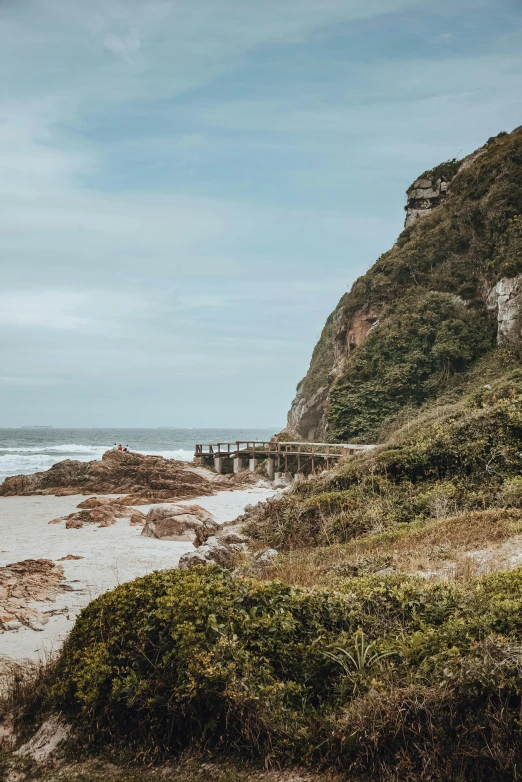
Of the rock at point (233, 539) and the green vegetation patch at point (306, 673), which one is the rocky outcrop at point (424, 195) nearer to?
the rock at point (233, 539)

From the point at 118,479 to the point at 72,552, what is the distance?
16713mm

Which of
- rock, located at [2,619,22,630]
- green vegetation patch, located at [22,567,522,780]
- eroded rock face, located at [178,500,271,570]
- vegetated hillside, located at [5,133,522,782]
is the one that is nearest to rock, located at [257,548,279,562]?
vegetated hillside, located at [5,133,522,782]

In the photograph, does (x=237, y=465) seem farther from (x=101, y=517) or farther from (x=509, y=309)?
(x=101, y=517)

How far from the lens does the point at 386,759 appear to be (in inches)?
148

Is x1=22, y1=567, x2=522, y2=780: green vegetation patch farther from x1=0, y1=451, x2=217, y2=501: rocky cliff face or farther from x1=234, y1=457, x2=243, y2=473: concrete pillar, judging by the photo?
x1=234, y1=457, x2=243, y2=473: concrete pillar

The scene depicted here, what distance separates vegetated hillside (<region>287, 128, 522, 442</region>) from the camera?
30.9 metres

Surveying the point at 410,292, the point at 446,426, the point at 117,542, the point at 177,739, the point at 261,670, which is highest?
the point at 410,292

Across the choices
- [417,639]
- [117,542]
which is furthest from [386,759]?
[117,542]

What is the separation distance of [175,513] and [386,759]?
45.0 ft

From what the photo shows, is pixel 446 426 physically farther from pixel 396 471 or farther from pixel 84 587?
pixel 84 587

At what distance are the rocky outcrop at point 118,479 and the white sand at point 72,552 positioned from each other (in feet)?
15.1

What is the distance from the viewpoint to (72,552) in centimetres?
1428

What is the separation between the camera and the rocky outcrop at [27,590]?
27.7ft

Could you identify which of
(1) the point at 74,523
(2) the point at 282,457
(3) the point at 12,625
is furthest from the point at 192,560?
(2) the point at 282,457
